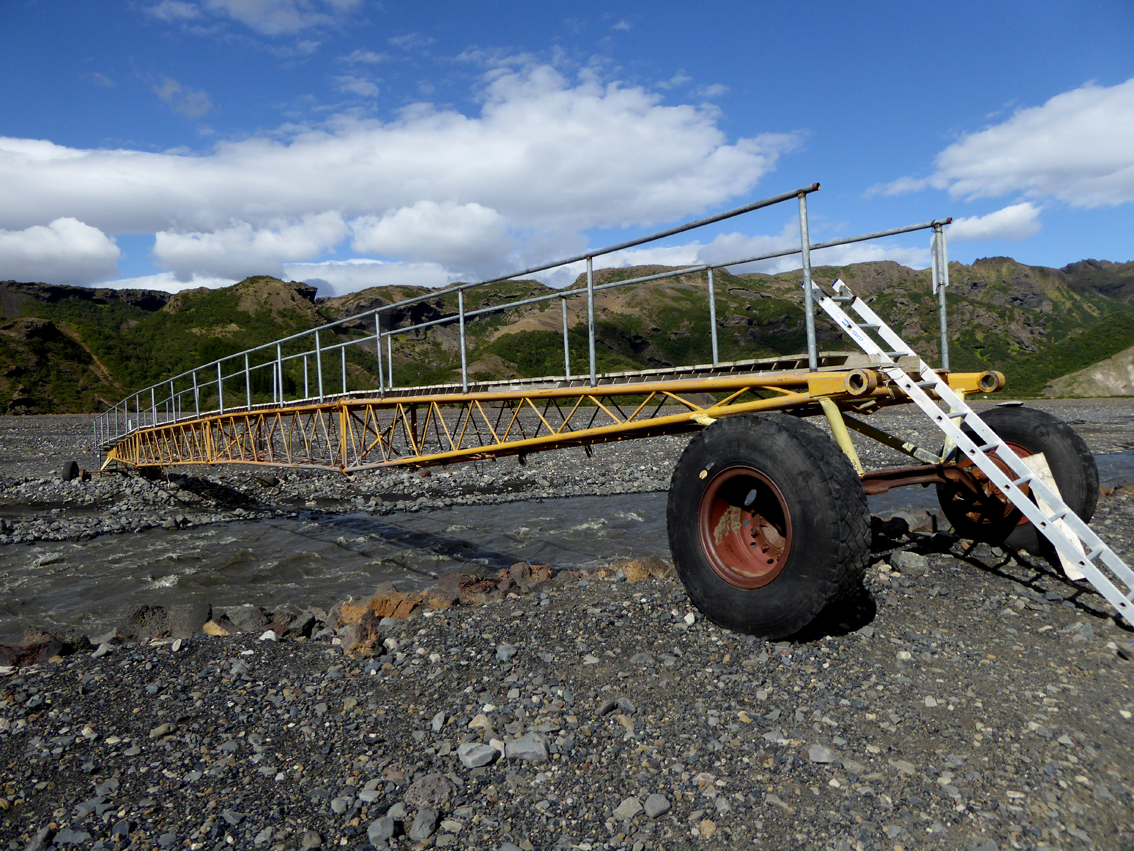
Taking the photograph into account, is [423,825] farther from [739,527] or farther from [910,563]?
[910,563]

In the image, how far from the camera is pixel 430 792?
11.1 feet

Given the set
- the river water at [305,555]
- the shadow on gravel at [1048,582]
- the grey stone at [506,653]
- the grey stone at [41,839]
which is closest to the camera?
the grey stone at [41,839]

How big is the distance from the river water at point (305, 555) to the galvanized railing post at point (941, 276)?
6.27 meters

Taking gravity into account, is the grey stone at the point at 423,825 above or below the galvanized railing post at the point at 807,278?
below

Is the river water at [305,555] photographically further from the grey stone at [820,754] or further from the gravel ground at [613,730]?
the grey stone at [820,754]

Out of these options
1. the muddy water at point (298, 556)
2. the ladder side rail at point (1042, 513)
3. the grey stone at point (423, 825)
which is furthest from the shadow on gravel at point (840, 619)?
the muddy water at point (298, 556)

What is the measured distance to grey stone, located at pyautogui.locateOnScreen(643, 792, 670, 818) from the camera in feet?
10.3

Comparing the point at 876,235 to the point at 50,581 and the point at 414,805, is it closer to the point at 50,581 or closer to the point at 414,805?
the point at 414,805

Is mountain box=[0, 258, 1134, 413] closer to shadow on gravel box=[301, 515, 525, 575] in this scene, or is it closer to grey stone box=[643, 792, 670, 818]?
shadow on gravel box=[301, 515, 525, 575]

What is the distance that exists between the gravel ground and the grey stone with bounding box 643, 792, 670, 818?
0.06 ft

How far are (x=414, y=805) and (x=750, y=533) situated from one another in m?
3.33

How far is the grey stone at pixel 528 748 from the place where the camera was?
12.0 ft

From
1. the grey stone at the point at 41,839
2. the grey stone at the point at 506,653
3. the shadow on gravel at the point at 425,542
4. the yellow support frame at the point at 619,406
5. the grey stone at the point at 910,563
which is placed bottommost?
the shadow on gravel at the point at 425,542

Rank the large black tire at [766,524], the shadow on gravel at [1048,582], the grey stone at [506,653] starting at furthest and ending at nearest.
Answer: the shadow on gravel at [1048,582] < the grey stone at [506,653] < the large black tire at [766,524]
